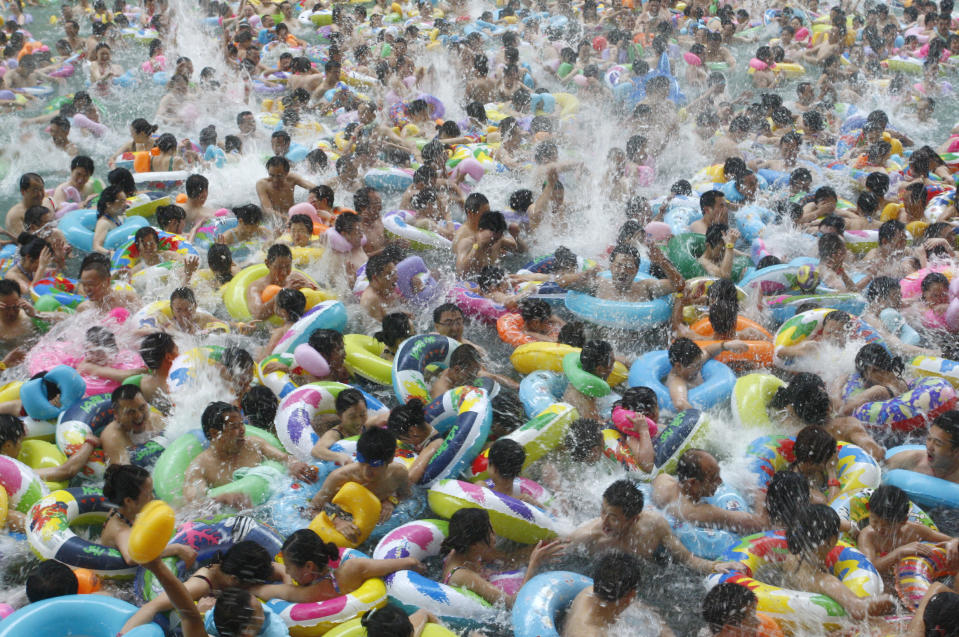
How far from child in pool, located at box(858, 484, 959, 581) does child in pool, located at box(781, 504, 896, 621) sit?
0.33 metres

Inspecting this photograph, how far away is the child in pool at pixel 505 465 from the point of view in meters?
5.35

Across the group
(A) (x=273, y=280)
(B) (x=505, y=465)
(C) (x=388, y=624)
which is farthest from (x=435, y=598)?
(A) (x=273, y=280)

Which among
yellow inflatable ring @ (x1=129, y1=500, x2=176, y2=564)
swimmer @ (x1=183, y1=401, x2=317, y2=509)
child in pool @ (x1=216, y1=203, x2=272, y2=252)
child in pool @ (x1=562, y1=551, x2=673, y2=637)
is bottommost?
child in pool @ (x1=216, y1=203, x2=272, y2=252)

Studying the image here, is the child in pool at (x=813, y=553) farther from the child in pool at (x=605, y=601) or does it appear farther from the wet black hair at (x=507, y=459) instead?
the wet black hair at (x=507, y=459)

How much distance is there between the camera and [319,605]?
454cm

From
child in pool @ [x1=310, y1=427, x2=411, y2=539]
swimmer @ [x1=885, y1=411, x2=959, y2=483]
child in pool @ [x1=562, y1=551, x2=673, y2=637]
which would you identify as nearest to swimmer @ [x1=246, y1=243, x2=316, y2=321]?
child in pool @ [x1=310, y1=427, x2=411, y2=539]

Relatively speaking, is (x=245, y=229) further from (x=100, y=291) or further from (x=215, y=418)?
(x=215, y=418)

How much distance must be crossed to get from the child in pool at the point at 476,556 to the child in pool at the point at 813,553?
1311 mm

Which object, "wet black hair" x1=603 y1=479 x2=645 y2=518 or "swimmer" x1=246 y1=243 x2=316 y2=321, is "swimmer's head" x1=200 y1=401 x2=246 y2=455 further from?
"wet black hair" x1=603 y1=479 x2=645 y2=518

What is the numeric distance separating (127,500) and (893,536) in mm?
4541

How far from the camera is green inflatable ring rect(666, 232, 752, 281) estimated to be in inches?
330

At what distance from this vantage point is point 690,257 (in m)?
8.41

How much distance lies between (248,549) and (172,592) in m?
0.99

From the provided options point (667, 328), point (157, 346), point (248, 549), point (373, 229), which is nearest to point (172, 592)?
point (248, 549)
